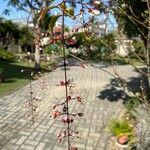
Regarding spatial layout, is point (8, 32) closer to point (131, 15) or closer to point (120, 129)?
point (120, 129)

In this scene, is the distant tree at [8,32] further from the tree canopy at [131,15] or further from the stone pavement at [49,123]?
the tree canopy at [131,15]

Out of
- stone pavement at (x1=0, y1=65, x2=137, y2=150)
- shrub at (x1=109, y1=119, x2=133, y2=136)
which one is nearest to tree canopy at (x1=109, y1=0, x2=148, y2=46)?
stone pavement at (x1=0, y1=65, x2=137, y2=150)

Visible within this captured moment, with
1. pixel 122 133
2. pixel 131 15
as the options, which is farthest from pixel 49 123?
pixel 131 15

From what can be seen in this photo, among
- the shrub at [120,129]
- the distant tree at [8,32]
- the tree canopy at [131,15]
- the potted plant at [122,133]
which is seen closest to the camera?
the tree canopy at [131,15]

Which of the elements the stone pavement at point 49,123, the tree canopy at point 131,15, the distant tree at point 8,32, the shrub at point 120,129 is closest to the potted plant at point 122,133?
the shrub at point 120,129

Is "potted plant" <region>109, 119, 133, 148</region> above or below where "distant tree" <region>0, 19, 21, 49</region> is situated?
below

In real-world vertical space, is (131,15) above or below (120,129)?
above

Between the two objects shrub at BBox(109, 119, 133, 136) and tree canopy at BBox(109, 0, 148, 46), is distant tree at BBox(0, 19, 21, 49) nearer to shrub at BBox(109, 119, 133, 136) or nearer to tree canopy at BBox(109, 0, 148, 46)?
shrub at BBox(109, 119, 133, 136)

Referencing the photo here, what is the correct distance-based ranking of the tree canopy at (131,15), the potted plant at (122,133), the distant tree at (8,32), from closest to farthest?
the tree canopy at (131,15), the potted plant at (122,133), the distant tree at (8,32)

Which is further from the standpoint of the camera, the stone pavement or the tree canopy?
the stone pavement

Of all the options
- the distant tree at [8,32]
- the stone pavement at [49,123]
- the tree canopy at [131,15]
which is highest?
the distant tree at [8,32]

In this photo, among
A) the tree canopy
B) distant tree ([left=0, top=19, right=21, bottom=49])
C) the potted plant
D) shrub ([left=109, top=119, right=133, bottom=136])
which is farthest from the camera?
distant tree ([left=0, top=19, right=21, bottom=49])

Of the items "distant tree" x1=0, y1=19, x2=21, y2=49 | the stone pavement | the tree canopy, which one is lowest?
the stone pavement

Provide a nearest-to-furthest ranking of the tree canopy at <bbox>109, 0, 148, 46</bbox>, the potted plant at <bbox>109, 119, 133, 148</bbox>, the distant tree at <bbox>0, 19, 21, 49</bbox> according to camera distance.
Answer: the tree canopy at <bbox>109, 0, 148, 46</bbox>, the potted plant at <bbox>109, 119, 133, 148</bbox>, the distant tree at <bbox>0, 19, 21, 49</bbox>
